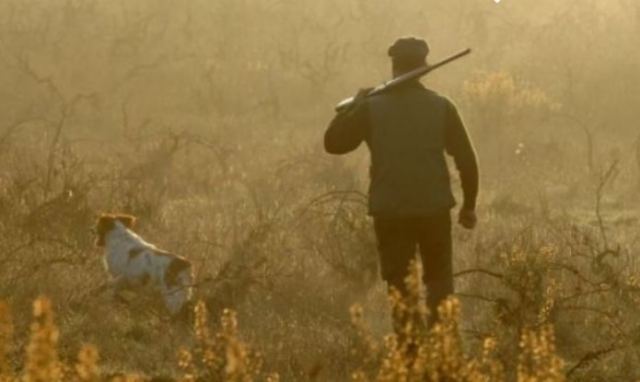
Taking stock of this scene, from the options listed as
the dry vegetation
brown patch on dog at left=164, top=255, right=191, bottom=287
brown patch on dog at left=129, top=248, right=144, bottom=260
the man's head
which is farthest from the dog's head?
the man's head

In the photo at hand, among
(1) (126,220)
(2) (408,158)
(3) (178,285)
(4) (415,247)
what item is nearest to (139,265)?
(3) (178,285)

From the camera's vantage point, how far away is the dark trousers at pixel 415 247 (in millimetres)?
7535

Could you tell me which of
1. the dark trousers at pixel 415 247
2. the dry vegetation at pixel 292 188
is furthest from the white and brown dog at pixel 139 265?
the dark trousers at pixel 415 247

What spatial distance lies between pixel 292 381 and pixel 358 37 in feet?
54.9

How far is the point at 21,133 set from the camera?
1794 centimetres

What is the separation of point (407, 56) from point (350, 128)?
45 centimetres

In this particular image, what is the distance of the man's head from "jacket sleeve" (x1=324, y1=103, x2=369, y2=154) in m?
0.26

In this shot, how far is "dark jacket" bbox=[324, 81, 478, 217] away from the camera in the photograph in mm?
7418

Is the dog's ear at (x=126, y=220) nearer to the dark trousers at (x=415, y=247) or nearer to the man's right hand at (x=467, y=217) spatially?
the dark trousers at (x=415, y=247)

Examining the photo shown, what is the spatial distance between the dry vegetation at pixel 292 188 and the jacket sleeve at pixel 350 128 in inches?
42.4

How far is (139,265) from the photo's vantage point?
9695 mm

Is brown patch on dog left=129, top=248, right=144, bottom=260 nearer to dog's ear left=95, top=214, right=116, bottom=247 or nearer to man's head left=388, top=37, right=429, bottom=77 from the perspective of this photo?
dog's ear left=95, top=214, right=116, bottom=247

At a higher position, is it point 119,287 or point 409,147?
point 409,147

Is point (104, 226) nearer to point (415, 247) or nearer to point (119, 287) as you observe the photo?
point (119, 287)
